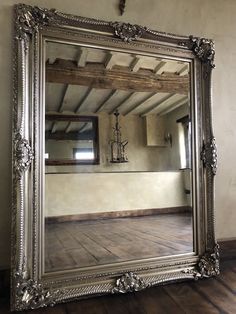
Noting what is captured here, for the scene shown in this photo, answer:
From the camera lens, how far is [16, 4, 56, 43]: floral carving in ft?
3.83

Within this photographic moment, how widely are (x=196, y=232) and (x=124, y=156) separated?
56cm

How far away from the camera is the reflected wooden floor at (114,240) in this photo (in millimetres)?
1211

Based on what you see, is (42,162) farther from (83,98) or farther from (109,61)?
(109,61)

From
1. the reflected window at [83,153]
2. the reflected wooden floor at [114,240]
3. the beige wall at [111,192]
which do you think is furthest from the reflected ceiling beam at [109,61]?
the reflected wooden floor at [114,240]

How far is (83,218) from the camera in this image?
1.31 m

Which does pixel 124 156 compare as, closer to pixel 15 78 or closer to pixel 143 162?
pixel 143 162

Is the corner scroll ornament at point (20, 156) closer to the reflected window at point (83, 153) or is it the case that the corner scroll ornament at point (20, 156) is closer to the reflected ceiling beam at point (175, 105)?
the reflected window at point (83, 153)

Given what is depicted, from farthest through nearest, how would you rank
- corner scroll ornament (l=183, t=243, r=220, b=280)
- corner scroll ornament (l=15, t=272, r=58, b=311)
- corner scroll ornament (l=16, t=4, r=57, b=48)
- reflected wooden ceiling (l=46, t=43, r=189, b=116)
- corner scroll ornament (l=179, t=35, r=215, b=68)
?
corner scroll ornament (l=179, t=35, r=215, b=68) → corner scroll ornament (l=183, t=243, r=220, b=280) → reflected wooden ceiling (l=46, t=43, r=189, b=116) → corner scroll ornament (l=16, t=4, r=57, b=48) → corner scroll ornament (l=15, t=272, r=58, b=311)

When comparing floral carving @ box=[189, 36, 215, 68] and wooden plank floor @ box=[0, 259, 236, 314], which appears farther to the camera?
floral carving @ box=[189, 36, 215, 68]

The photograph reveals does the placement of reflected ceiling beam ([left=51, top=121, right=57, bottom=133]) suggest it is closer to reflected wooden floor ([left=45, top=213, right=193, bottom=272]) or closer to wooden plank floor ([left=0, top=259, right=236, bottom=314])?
reflected wooden floor ([left=45, top=213, right=193, bottom=272])

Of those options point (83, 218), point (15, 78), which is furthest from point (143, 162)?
point (15, 78)

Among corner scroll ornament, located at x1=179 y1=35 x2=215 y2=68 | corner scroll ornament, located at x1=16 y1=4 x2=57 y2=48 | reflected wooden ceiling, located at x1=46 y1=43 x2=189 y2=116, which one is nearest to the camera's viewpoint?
corner scroll ornament, located at x1=16 y1=4 x2=57 y2=48

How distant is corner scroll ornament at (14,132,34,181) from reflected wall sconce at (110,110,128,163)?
42 centimetres

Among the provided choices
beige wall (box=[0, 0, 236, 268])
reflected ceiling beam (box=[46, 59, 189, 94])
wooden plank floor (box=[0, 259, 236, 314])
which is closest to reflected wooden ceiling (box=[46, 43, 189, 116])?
reflected ceiling beam (box=[46, 59, 189, 94])
